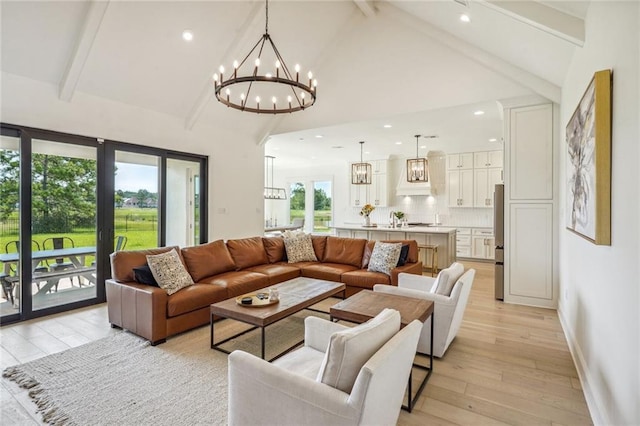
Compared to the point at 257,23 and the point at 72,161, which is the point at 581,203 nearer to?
the point at 257,23

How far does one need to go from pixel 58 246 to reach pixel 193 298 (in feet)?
7.47

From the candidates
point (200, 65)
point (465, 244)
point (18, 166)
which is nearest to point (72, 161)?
point (18, 166)

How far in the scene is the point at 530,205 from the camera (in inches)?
175

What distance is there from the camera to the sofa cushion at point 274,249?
17.1 ft

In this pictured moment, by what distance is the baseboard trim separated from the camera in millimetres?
1940

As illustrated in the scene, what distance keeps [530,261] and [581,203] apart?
2369 millimetres

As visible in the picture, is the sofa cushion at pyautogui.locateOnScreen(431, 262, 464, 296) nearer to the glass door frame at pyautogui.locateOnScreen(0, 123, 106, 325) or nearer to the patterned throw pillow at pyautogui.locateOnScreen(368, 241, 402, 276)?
the patterned throw pillow at pyautogui.locateOnScreen(368, 241, 402, 276)

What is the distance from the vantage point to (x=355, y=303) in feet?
8.70

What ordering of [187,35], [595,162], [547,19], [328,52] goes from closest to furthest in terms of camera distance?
[595,162], [547,19], [187,35], [328,52]

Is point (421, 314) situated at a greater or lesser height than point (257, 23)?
lesser

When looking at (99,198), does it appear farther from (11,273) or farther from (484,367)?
(484,367)

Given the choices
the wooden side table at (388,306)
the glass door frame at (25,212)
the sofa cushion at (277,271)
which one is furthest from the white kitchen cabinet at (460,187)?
the glass door frame at (25,212)

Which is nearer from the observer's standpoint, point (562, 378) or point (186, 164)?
point (562, 378)

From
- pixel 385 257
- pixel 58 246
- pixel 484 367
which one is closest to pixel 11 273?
pixel 58 246
